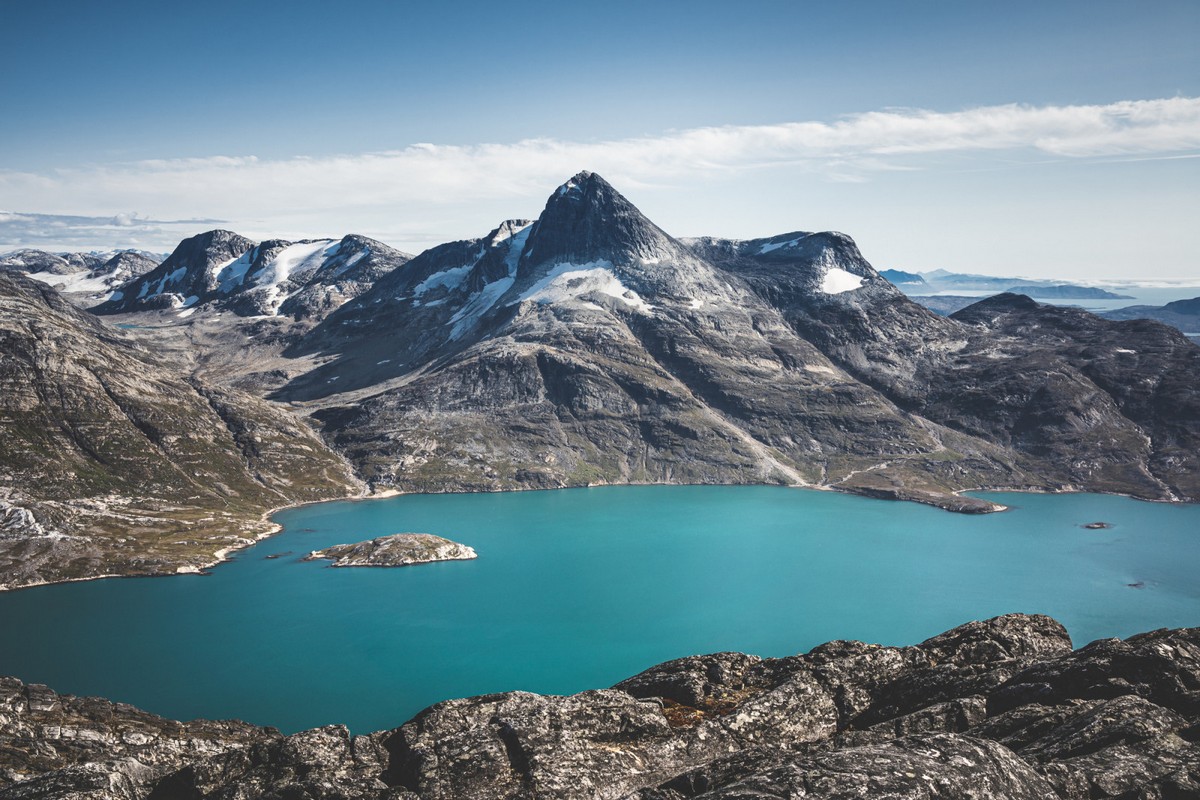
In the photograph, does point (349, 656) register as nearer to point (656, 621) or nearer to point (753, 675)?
point (656, 621)

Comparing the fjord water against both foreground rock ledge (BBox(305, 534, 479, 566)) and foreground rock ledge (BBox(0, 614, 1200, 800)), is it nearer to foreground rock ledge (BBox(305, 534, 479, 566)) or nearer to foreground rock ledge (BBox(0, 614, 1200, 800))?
foreground rock ledge (BBox(305, 534, 479, 566))

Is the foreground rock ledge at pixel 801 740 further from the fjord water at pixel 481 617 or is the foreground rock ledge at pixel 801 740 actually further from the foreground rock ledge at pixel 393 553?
the foreground rock ledge at pixel 393 553

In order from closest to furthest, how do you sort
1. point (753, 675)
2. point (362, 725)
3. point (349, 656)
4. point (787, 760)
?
point (787, 760) < point (753, 675) < point (362, 725) < point (349, 656)

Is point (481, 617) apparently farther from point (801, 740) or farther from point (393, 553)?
point (801, 740)

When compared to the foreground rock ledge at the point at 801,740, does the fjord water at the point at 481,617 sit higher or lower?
lower

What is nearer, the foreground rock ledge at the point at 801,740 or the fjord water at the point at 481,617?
the foreground rock ledge at the point at 801,740

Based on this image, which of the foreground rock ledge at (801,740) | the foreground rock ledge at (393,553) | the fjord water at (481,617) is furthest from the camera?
the foreground rock ledge at (393,553)

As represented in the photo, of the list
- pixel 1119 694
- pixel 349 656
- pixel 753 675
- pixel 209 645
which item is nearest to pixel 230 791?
pixel 753 675

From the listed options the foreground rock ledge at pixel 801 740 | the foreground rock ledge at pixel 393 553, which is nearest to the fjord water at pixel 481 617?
the foreground rock ledge at pixel 393 553
